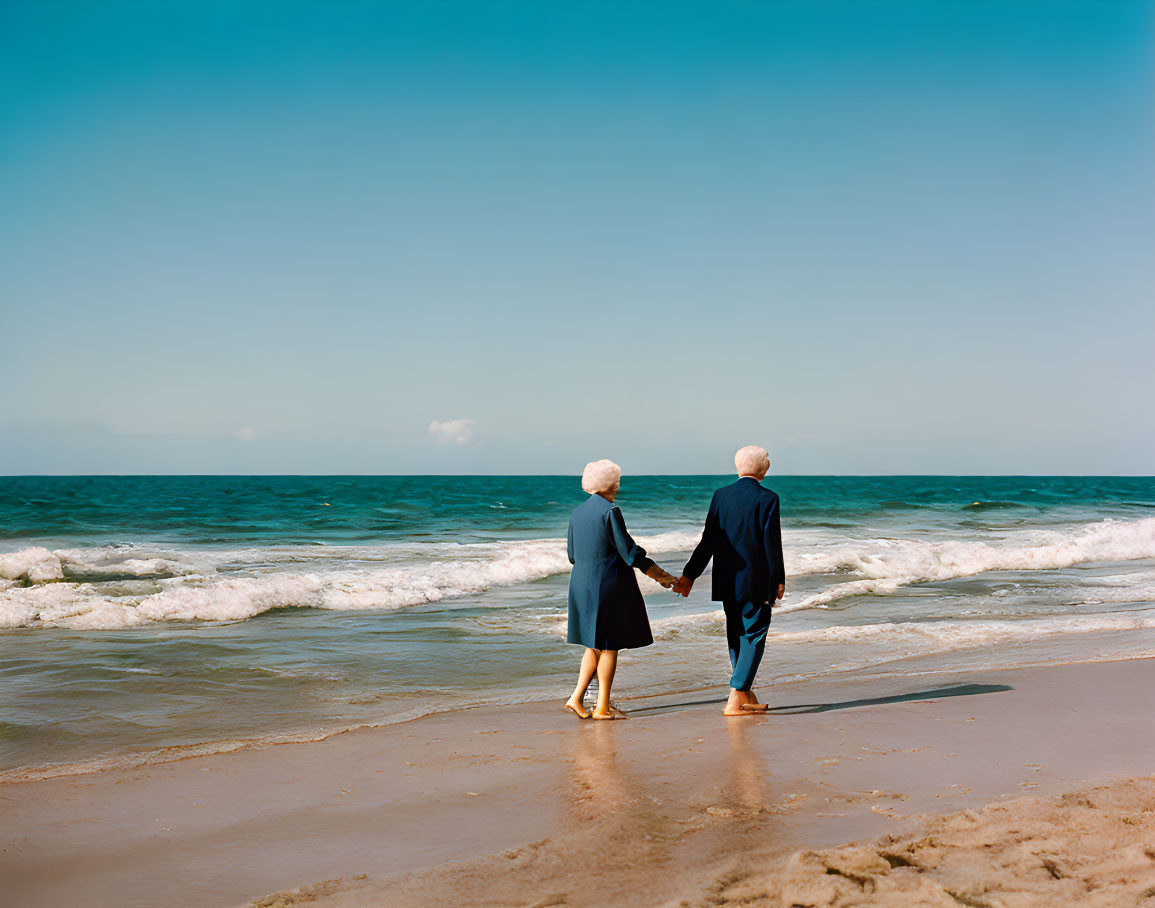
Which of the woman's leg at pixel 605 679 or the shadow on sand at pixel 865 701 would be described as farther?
the shadow on sand at pixel 865 701

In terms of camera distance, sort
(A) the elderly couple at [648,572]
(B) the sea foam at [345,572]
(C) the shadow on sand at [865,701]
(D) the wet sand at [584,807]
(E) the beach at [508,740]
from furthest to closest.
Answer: (B) the sea foam at [345,572]
(C) the shadow on sand at [865,701]
(A) the elderly couple at [648,572]
(E) the beach at [508,740]
(D) the wet sand at [584,807]

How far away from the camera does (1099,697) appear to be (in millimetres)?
6312

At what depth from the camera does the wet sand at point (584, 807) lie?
3410 millimetres

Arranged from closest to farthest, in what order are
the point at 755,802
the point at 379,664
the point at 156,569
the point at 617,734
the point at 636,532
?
the point at 755,802
the point at 617,734
the point at 379,664
the point at 156,569
the point at 636,532

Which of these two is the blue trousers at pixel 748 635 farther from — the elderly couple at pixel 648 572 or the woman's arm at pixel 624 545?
the woman's arm at pixel 624 545

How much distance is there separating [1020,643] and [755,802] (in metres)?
5.91

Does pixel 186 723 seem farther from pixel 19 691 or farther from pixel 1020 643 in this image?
pixel 1020 643

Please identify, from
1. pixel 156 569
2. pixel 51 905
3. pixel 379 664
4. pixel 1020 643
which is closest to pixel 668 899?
pixel 51 905

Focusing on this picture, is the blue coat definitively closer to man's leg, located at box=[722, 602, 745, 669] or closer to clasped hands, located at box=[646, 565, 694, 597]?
clasped hands, located at box=[646, 565, 694, 597]

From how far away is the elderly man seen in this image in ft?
19.2

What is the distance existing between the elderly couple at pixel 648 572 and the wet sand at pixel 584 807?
437 mm

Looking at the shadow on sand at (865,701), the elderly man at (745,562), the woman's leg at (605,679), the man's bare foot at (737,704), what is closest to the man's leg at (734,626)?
the elderly man at (745,562)

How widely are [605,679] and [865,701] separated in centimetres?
205

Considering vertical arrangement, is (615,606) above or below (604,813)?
above
